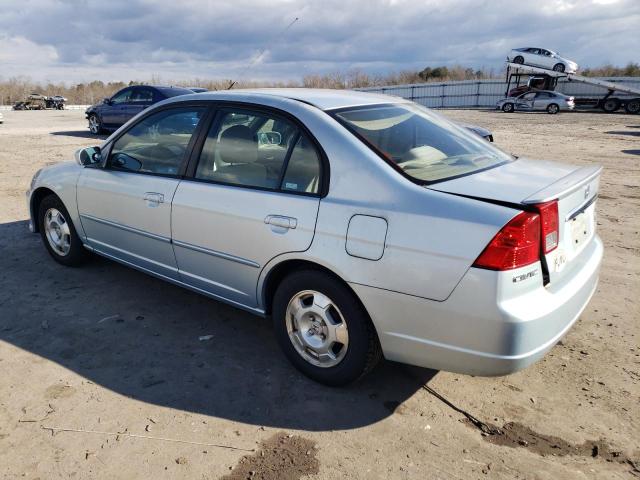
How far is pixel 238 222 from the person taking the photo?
328 cm

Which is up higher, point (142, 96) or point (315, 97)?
point (142, 96)

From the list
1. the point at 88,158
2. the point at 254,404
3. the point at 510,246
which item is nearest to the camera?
the point at 510,246

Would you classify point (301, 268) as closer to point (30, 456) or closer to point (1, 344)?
point (30, 456)

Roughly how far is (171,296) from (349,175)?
233 cm

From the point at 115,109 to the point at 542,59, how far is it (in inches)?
1106

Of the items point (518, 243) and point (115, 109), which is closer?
point (518, 243)

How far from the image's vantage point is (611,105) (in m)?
32.3

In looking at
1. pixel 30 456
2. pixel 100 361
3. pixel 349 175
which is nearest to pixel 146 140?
pixel 100 361

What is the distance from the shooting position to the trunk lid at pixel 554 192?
8.43 feet

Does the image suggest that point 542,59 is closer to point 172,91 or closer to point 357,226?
point 172,91

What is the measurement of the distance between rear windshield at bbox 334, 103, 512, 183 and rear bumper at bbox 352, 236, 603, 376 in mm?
658

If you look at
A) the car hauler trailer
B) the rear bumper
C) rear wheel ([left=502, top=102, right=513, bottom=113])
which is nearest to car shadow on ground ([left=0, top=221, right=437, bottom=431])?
the rear bumper

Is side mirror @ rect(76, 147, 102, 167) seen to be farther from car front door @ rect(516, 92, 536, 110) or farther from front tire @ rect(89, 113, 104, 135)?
car front door @ rect(516, 92, 536, 110)

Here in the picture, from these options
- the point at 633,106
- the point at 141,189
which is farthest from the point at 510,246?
the point at 633,106
